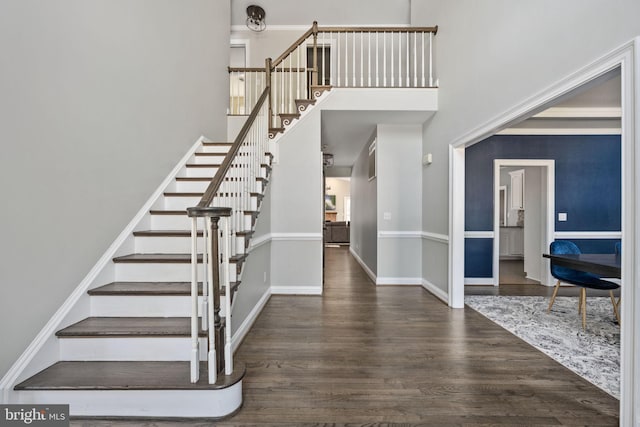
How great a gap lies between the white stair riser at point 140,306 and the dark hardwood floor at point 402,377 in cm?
64

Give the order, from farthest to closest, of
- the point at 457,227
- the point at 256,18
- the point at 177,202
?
the point at 256,18 < the point at 457,227 < the point at 177,202

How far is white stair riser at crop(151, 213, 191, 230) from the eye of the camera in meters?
2.90

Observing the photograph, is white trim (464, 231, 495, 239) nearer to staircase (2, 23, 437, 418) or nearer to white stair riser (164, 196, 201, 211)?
staircase (2, 23, 437, 418)

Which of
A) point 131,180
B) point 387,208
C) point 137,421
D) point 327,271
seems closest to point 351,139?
point 387,208

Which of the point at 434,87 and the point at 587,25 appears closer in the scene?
the point at 587,25

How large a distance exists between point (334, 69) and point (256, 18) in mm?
1790

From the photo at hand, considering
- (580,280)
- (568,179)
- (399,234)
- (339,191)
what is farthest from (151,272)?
(339,191)

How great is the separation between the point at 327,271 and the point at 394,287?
6.01 feet

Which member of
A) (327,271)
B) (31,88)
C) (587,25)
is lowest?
(327,271)

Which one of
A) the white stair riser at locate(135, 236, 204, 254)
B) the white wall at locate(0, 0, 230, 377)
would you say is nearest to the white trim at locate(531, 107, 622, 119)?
the white stair riser at locate(135, 236, 204, 254)

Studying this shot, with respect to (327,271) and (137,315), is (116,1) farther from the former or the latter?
(327,271)

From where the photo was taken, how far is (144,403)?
164 cm

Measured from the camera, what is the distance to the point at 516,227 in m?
7.37

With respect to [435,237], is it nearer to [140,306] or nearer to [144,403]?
[140,306]
